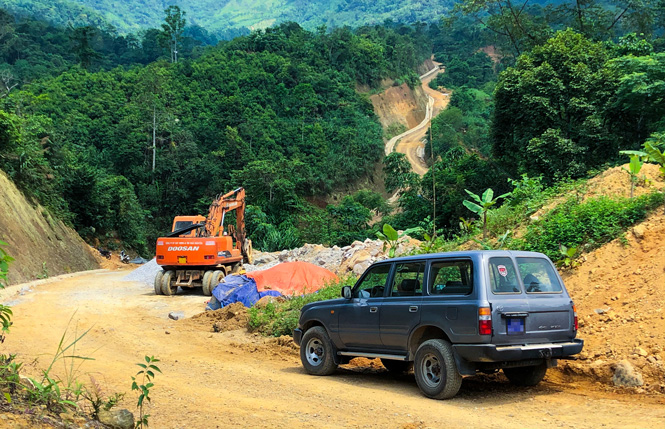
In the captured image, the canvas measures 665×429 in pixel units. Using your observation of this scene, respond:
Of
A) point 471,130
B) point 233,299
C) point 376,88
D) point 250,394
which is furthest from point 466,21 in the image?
point 250,394

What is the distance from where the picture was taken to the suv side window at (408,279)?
26.8ft

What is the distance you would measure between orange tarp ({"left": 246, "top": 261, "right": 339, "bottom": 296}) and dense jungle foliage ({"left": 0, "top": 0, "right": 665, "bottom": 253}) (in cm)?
435

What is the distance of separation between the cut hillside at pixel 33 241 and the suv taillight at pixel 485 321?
20.4 m

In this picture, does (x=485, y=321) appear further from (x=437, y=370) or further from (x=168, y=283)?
(x=168, y=283)

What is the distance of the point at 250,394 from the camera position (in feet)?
26.0

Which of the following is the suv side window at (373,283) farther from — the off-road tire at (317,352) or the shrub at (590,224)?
the shrub at (590,224)

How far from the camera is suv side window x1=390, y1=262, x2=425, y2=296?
8172mm

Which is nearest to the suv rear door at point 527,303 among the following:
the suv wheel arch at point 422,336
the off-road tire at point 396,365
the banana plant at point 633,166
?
the suv wheel arch at point 422,336

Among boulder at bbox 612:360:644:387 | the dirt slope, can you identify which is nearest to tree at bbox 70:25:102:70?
the dirt slope

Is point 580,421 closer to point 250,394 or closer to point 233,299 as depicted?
point 250,394

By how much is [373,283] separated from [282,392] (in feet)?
6.78

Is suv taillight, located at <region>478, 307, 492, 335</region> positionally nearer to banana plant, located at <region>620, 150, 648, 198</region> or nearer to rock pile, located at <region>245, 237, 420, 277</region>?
banana plant, located at <region>620, 150, 648, 198</region>

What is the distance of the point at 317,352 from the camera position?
9508 millimetres

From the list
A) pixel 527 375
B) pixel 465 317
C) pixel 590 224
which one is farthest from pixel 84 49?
pixel 465 317
